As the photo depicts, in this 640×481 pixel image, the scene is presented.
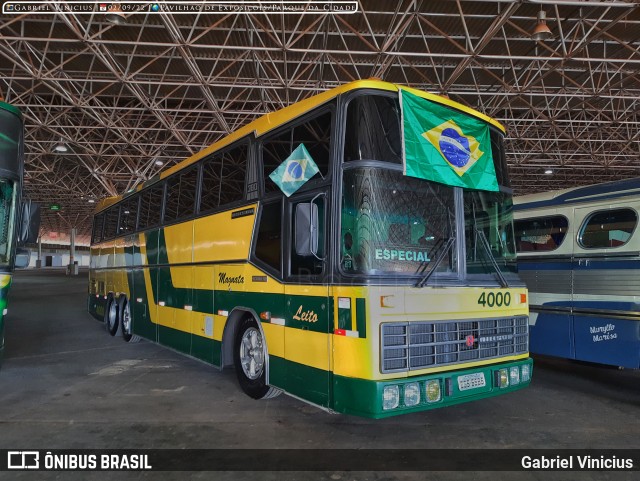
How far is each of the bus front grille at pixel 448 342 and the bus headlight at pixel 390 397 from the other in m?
0.15

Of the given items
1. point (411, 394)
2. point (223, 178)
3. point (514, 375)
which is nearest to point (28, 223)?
point (223, 178)

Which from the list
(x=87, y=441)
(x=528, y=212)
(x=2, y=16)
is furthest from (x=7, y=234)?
(x=2, y=16)

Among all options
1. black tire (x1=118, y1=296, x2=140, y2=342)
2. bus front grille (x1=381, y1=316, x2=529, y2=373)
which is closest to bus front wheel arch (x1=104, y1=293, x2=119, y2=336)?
black tire (x1=118, y1=296, x2=140, y2=342)

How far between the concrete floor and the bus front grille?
2.66 ft

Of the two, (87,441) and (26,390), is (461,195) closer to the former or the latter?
(87,441)

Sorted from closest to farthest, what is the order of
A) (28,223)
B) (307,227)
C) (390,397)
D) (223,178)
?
(390,397) < (307,227) < (223,178) < (28,223)

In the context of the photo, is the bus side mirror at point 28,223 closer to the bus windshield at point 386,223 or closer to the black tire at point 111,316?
the black tire at point 111,316

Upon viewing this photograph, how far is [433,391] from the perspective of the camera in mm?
3906

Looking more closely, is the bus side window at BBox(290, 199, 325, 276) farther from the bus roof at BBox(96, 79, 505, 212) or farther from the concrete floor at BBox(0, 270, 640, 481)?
the concrete floor at BBox(0, 270, 640, 481)

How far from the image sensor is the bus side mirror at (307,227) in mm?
4035

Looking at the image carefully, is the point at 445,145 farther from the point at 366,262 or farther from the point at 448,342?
the point at 448,342

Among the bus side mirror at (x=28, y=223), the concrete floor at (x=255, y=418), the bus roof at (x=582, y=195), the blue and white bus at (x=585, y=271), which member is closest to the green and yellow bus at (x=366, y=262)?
the concrete floor at (x=255, y=418)

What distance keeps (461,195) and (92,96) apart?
18196 millimetres

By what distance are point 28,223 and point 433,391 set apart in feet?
19.3
